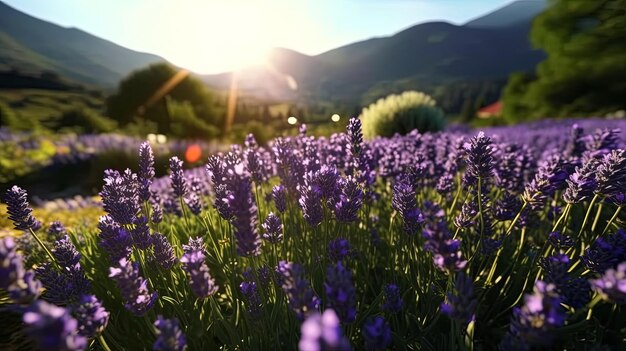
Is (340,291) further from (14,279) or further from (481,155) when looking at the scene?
(481,155)

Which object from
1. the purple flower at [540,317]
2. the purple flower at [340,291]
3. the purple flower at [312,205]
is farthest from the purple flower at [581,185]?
the purple flower at [340,291]

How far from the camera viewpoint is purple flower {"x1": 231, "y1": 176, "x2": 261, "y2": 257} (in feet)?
3.84

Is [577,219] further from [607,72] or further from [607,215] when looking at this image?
[607,72]

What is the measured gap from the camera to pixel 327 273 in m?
0.94

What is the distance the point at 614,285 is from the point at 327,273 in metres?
0.77

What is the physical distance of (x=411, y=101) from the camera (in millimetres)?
8594

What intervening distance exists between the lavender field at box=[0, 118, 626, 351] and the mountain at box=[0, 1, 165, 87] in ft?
446

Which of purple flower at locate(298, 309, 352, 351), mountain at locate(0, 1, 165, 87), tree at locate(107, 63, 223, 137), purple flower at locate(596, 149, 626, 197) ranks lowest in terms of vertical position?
tree at locate(107, 63, 223, 137)

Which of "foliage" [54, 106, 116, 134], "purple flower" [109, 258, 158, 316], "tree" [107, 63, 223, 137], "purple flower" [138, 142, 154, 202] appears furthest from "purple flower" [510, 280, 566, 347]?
"tree" [107, 63, 223, 137]

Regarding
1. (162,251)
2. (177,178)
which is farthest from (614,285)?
(177,178)

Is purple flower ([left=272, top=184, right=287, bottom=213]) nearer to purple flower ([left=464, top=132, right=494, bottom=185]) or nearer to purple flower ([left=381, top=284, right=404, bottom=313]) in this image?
purple flower ([left=381, top=284, right=404, bottom=313])

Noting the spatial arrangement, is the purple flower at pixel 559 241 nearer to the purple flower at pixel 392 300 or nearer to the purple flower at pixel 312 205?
the purple flower at pixel 392 300

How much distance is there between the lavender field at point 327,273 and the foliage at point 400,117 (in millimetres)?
5178

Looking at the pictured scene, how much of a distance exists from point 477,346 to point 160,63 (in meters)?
30.9
